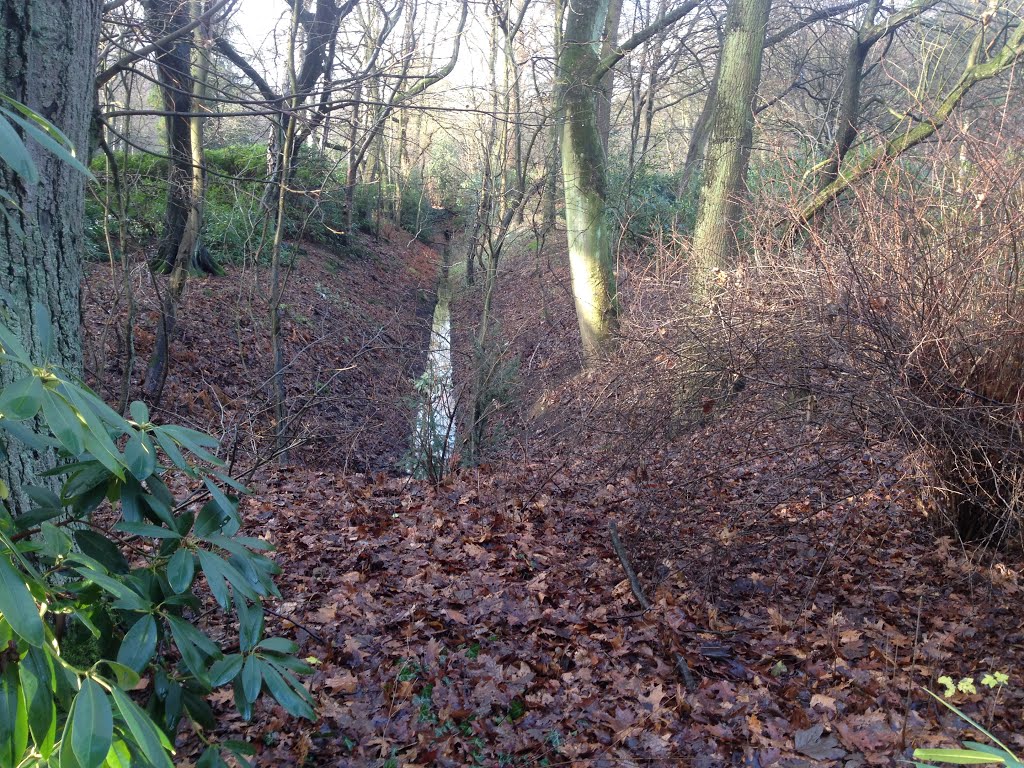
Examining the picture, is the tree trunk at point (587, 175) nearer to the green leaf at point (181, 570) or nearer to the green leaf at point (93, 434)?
the green leaf at point (181, 570)

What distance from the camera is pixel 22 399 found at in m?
1.34

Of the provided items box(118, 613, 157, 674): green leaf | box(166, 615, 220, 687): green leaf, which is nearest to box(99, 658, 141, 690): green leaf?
box(118, 613, 157, 674): green leaf

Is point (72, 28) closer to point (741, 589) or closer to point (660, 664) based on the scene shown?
point (660, 664)

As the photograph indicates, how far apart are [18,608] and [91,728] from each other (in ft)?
0.77

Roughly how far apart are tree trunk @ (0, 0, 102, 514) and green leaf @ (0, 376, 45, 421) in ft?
4.43

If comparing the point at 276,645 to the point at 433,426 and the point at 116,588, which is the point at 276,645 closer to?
the point at 116,588

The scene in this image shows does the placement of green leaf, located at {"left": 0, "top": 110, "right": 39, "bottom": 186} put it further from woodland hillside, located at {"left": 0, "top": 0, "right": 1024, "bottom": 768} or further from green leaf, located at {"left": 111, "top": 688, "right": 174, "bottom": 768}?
green leaf, located at {"left": 111, "top": 688, "right": 174, "bottom": 768}

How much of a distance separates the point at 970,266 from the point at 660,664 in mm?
2930

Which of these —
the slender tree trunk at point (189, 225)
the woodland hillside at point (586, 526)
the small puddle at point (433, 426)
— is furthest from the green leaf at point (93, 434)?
the slender tree trunk at point (189, 225)

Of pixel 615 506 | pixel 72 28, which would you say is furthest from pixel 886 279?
pixel 72 28

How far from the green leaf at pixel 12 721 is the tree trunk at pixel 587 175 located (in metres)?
9.15

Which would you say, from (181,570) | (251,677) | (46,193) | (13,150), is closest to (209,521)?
(181,570)

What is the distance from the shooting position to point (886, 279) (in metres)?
4.62

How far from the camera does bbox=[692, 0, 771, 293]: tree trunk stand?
8828mm
